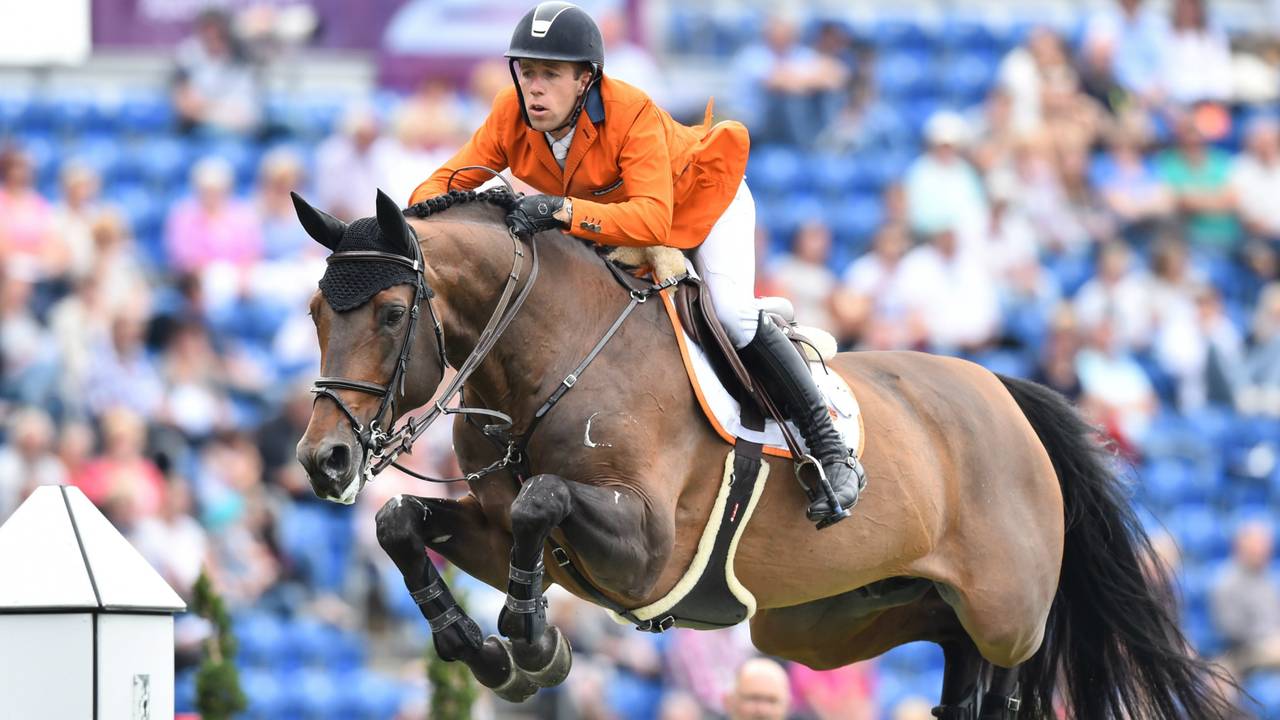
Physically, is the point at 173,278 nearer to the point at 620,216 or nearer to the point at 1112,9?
the point at 620,216

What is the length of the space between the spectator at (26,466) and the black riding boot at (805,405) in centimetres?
511

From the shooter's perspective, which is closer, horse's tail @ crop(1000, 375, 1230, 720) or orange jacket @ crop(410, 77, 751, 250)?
orange jacket @ crop(410, 77, 751, 250)

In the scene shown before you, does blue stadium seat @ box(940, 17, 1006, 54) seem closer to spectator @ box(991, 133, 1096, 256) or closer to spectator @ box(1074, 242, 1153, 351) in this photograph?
spectator @ box(991, 133, 1096, 256)

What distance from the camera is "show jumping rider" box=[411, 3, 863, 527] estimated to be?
232 inches

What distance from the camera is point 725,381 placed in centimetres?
641

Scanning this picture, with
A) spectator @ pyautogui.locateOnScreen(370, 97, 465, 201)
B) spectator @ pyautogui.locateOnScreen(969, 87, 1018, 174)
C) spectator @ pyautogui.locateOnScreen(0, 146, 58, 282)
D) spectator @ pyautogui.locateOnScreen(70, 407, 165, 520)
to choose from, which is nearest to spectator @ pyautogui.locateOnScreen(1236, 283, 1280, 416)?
spectator @ pyautogui.locateOnScreen(969, 87, 1018, 174)

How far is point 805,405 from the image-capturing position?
6336 millimetres

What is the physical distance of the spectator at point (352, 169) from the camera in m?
12.9

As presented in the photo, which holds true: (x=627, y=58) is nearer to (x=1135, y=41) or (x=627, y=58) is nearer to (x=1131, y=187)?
(x=1131, y=187)

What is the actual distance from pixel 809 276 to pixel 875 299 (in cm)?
51

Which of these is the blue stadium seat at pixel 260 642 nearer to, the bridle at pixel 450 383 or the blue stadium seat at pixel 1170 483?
the bridle at pixel 450 383

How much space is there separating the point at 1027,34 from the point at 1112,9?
967 millimetres

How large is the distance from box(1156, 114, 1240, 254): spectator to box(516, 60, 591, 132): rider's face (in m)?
10.5

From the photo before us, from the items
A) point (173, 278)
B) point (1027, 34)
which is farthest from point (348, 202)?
point (1027, 34)
